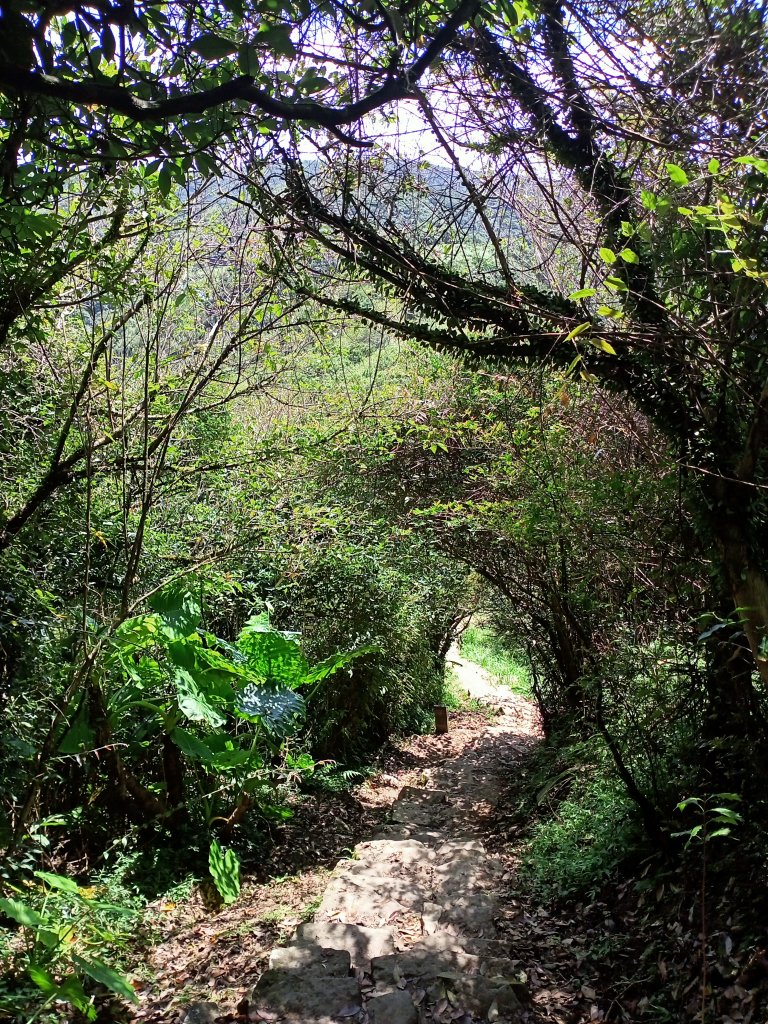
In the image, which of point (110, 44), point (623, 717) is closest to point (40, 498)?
point (110, 44)

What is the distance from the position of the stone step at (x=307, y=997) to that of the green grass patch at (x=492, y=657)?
446 inches

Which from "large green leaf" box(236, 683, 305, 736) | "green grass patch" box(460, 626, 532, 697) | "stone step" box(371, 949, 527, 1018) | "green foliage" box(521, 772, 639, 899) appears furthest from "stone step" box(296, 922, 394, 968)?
"green grass patch" box(460, 626, 532, 697)

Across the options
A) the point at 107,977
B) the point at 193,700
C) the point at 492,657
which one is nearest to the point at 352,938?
the point at 107,977

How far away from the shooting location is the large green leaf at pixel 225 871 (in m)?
4.46

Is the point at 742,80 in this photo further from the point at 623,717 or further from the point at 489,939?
the point at 489,939

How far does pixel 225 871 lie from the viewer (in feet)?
15.0

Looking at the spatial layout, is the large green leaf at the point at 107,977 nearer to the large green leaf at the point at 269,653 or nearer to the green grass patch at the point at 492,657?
the large green leaf at the point at 269,653

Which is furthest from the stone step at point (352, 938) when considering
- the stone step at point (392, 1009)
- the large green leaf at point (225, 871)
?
the large green leaf at point (225, 871)

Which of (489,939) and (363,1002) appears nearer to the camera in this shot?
(363,1002)

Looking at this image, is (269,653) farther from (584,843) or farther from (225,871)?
(584,843)

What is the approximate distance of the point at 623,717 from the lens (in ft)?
14.8

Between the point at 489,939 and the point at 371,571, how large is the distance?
4296mm

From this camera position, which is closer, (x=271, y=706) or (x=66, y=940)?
(x=66, y=940)

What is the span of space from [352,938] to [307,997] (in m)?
0.55
